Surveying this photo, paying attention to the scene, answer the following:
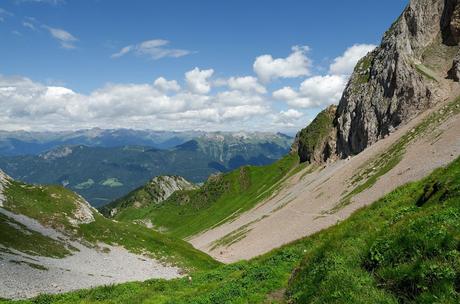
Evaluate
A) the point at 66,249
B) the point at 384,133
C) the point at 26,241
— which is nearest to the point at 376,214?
the point at 66,249

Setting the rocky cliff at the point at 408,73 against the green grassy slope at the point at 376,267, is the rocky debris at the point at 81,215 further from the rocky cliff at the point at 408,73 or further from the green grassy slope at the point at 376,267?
the rocky cliff at the point at 408,73

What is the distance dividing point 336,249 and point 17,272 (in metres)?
36.8

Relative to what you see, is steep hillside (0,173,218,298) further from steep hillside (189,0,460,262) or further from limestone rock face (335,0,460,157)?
limestone rock face (335,0,460,157)

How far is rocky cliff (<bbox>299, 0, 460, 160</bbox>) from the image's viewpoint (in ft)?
427

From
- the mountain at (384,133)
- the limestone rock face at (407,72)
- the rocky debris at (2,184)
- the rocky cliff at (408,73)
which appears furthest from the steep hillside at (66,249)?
the limestone rock face at (407,72)

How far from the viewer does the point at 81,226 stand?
7444cm

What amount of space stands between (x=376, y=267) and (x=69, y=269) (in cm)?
4486

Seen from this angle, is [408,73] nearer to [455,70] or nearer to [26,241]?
[455,70]

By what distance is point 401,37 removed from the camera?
5910 inches

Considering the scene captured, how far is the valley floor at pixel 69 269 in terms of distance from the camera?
38062 millimetres

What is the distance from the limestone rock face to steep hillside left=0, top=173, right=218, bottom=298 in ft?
324

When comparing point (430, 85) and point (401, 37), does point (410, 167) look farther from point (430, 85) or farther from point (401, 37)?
point (401, 37)

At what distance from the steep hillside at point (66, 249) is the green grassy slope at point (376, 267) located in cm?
1561

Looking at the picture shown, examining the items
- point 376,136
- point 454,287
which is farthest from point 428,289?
point 376,136
